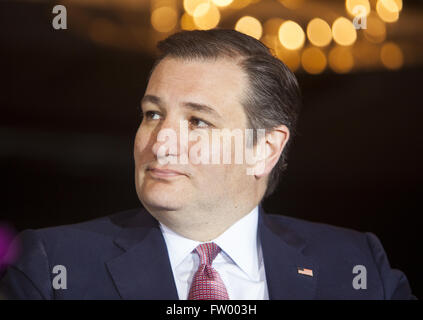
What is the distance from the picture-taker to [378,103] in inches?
82.4

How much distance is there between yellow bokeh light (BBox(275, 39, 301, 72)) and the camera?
6.55 feet

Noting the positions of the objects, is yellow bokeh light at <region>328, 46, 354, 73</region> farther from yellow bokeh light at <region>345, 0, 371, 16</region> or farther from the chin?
the chin

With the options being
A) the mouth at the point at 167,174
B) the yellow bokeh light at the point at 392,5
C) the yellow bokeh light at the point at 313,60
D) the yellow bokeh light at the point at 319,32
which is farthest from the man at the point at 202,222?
the yellow bokeh light at the point at 392,5

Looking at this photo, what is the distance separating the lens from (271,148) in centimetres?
195

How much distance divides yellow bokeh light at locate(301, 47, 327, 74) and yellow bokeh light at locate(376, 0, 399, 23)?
0.27 m

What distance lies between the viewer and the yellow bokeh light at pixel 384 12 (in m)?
2.08

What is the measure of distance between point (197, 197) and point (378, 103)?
857 millimetres

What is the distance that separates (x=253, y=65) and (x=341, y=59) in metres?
0.44

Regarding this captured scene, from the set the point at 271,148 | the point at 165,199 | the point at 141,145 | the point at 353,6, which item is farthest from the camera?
the point at 353,6

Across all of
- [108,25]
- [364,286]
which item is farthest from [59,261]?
[364,286]

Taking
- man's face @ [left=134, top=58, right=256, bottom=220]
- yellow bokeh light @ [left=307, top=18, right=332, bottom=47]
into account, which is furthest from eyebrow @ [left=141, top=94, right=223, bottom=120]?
yellow bokeh light @ [left=307, top=18, right=332, bottom=47]

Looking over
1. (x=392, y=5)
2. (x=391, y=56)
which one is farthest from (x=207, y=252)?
(x=392, y=5)

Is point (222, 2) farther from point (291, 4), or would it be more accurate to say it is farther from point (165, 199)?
point (165, 199)

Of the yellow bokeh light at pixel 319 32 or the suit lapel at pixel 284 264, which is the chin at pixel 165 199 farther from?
the yellow bokeh light at pixel 319 32
